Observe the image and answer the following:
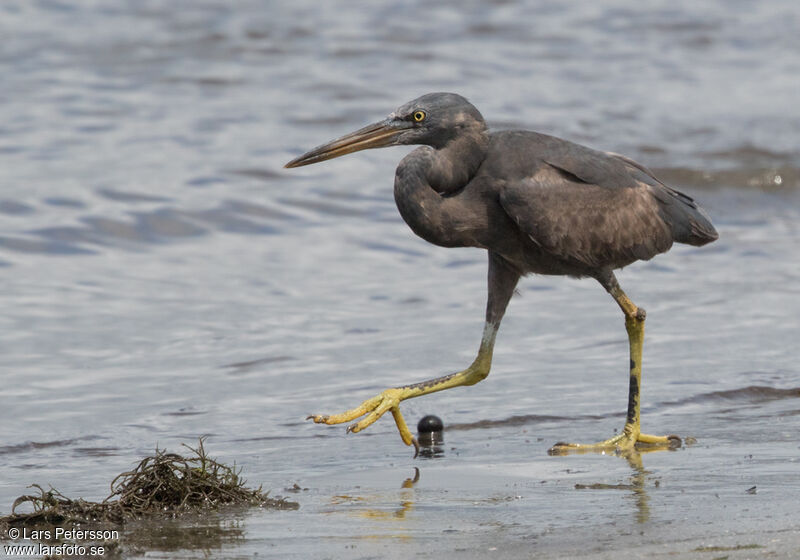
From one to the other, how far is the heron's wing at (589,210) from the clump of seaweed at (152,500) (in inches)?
81.5

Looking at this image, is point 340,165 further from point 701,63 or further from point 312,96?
point 701,63

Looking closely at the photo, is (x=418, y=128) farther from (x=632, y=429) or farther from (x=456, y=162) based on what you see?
(x=632, y=429)

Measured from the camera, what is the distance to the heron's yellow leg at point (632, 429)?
6.58m

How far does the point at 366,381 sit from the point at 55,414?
1.89 m

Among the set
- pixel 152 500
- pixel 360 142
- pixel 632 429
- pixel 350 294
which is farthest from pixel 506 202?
pixel 350 294

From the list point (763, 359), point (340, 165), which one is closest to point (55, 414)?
point (763, 359)

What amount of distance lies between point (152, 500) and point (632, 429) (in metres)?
2.70

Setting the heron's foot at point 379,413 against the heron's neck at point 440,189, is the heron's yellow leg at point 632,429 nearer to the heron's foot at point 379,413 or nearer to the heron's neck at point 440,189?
the heron's foot at point 379,413

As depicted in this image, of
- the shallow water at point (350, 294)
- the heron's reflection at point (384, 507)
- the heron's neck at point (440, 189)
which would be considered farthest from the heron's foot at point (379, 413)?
the heron's neck at point (440, 189)

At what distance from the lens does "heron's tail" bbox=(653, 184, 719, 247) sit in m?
7.32

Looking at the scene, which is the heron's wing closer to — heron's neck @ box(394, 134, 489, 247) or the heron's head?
heron's neck @ box(394, 134, 489, 247)

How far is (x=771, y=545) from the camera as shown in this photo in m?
4.26

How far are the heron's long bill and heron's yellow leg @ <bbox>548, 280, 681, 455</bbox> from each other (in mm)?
1495

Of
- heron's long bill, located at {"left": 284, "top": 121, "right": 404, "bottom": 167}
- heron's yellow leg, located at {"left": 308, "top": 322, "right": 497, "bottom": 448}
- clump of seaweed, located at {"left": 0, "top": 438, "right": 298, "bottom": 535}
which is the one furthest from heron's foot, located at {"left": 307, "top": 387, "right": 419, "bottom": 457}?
heron's long bill, located at {"left": 284, "top": 121, "right": 404, "bottom": 167}
